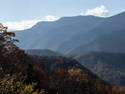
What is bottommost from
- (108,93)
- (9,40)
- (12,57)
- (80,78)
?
(108,93)

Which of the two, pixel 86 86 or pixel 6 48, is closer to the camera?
pixel 6 48

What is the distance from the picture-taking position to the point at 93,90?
3354 inches

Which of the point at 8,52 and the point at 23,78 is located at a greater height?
the point at 8,52

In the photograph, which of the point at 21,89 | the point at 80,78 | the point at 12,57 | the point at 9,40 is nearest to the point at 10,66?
the point at 12,57

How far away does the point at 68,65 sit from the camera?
588ft

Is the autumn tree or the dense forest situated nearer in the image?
the dense forest

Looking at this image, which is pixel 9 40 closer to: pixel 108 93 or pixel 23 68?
pixel 23 68

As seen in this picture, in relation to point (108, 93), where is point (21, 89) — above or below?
above

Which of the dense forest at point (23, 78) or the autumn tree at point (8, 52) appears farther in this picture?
the autumn tree at point (8, 52)

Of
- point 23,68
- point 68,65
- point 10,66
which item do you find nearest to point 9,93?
point 10,66

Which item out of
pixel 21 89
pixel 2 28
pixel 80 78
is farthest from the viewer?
pixel 80 78

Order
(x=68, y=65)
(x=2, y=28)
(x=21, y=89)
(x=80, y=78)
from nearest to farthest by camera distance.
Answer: (x=21, y=89) < (x=2, y=28) < (x=80, y=78) < (x=68, y=65)

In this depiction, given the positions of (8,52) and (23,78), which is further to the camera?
(8,52)

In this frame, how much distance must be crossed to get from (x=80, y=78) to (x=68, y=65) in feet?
321
